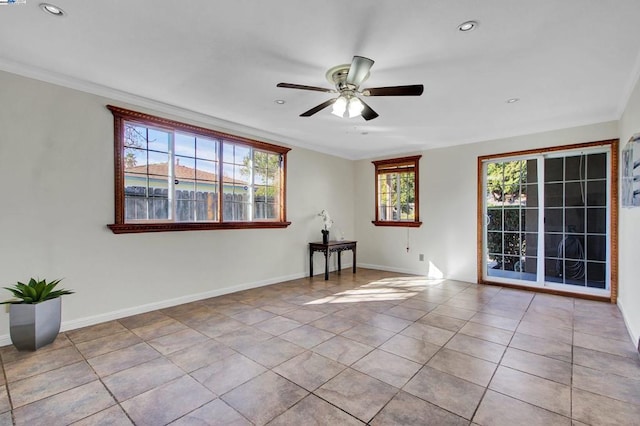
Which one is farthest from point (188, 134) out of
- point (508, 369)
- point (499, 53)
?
point (508, 369)

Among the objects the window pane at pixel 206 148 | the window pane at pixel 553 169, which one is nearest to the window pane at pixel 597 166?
the window pane at pixel 553 169

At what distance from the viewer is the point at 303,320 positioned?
11.1 feet

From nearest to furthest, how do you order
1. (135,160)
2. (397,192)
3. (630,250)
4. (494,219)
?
(630,250) → (135,160) → (494,219) → (397,192)

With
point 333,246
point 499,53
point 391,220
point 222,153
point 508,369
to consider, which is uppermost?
point 499,53

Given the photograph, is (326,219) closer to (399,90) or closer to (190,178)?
(190,178)

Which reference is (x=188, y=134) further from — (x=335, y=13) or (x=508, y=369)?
(x=508, y=369)

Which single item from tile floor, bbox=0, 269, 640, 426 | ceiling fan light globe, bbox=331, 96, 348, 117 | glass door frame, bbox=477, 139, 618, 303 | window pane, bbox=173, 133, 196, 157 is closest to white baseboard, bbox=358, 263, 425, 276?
glass door frame, bbox=477, 139, 618, 303

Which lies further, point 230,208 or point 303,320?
point 230,208

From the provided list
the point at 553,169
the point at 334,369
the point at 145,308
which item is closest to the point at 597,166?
the point at 553,169

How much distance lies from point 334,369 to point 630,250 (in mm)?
3349

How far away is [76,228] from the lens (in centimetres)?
312

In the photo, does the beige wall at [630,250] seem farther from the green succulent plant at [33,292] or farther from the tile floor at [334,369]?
the green succulent plant at [33,292]

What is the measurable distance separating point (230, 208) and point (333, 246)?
1984 millimetres

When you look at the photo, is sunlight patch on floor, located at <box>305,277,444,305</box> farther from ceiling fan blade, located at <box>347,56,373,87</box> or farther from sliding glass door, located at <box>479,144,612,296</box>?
ceiling fan blade, located at <box>347,56,373,87</box>
